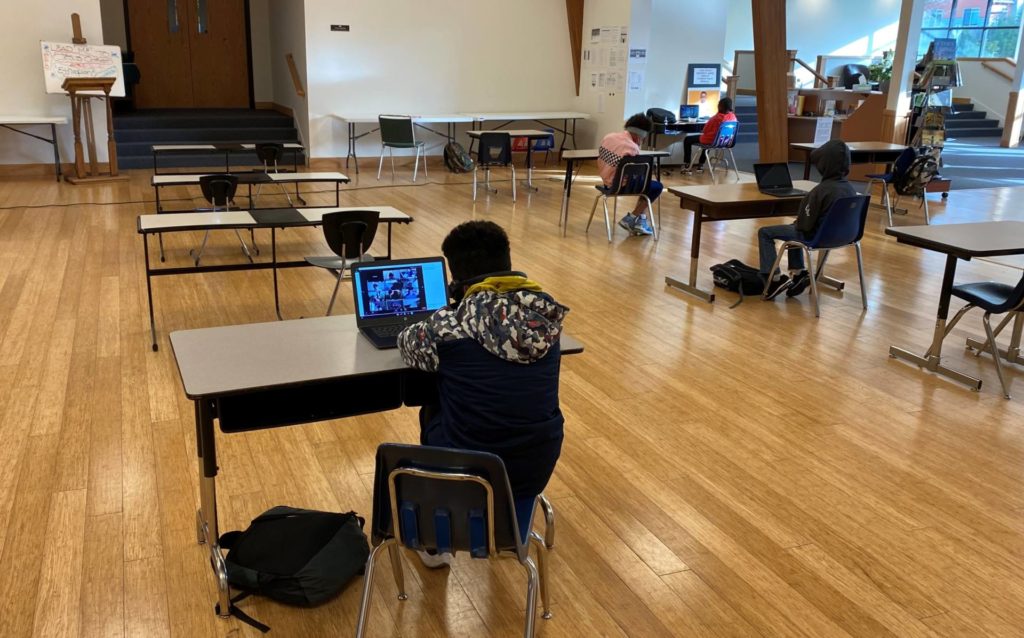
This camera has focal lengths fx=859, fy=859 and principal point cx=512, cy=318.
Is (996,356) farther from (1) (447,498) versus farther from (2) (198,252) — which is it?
(2) (198,252)

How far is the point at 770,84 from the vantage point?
34.3ft

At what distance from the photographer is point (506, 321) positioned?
208 centimetres

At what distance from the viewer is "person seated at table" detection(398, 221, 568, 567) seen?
82.7 inches

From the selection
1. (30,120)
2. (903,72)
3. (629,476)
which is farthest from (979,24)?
(629,476)

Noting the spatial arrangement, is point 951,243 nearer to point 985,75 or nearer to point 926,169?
point 926,169

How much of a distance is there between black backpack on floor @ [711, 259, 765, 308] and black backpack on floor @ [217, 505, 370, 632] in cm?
369

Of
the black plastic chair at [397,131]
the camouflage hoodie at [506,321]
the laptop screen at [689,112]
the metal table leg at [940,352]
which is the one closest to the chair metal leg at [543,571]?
the camouflage hoodie at [506,321]

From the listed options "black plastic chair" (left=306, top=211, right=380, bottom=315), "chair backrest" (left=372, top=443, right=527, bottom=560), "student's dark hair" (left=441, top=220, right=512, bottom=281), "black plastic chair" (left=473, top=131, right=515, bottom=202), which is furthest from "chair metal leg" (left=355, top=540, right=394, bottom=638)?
"black plastic chair" (left=473, top=131, right=515, bottom=202)

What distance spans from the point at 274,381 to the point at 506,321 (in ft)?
2.25

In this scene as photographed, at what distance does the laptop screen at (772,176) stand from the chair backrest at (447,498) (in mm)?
4570

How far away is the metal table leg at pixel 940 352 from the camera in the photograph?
166 inches

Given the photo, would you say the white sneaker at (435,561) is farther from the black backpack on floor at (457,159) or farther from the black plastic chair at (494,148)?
the black backpack on floor at (457,159)

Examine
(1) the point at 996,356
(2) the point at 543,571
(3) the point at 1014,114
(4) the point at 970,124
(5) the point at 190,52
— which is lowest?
(2) the point at 543,571

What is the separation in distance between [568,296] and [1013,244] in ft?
8.38
